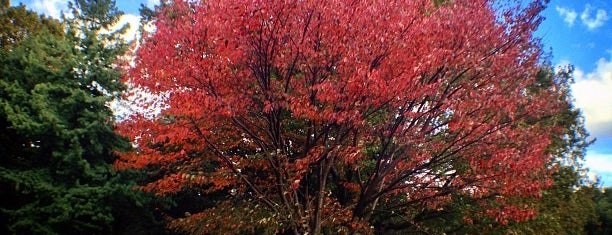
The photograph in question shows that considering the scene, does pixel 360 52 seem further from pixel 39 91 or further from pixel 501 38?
pixel 39 91

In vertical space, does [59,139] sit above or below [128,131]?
above

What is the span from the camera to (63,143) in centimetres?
1417

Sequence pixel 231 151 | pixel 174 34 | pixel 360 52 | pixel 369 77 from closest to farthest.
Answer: pixel 369 77 < pixel 360 52 < pixel 174 34 < pixel 231 151

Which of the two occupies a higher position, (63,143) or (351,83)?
(63,143)

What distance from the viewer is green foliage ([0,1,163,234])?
44.5 feet

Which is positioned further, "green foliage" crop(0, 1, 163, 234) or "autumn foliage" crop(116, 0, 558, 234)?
"green foliage" crop(0, 1, 163, 234)

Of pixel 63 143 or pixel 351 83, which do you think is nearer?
pixel 351 83

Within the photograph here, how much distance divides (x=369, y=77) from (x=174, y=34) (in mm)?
4410

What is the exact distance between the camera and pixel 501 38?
9188 mm

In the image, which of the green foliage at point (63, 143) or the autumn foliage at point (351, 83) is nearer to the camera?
the autumn foliage at point (351, 83)

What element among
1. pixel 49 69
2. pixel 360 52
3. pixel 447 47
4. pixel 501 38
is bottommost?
pixel 360 52

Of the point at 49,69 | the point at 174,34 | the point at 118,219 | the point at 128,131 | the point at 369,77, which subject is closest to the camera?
the point at 369,77

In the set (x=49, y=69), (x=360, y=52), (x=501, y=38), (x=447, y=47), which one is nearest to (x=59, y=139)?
(x=49, y=69)

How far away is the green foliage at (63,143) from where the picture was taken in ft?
44.5
